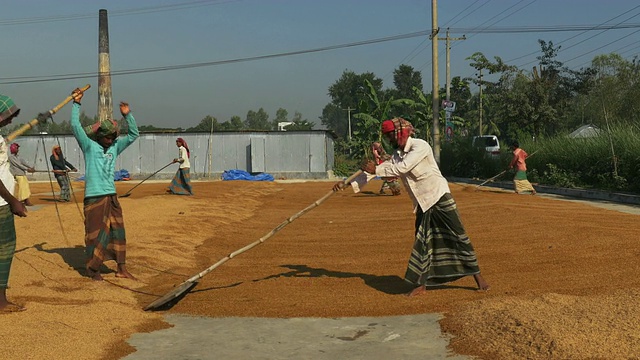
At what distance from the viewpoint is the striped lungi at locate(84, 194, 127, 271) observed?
782 centimetres

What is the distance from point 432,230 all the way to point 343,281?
138 cm

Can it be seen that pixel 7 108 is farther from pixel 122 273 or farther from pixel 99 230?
pixel 122 273

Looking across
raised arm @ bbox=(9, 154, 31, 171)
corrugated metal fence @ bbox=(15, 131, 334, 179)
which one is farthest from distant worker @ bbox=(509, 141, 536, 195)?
corrugated metal fence @ bbox=(15, 131, 334, 179)

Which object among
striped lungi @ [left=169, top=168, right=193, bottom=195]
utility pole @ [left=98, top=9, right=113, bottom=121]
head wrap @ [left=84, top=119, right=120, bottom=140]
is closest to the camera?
head wrap @ [left=84, top=119, right=120, bottom=140]

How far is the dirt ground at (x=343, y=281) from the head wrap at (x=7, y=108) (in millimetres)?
1725

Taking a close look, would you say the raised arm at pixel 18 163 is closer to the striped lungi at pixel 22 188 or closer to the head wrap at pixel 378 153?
the striped lungi at pixel 22 188

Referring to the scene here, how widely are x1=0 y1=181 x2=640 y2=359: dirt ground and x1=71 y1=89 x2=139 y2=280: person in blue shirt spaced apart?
1.06 feet

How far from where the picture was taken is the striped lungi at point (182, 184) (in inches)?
758

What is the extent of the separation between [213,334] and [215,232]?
746cm

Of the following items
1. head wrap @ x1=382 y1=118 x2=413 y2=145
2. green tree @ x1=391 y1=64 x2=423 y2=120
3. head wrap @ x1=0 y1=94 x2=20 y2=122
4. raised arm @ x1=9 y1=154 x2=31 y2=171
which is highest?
green tree @ x1=391 y1=64 x2=423 y2=120

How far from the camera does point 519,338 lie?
16.7ft

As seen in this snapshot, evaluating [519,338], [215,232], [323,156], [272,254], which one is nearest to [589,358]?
[519,338]

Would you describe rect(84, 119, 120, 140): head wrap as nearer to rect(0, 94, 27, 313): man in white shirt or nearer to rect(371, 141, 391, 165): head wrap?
rect(0, 94, 27, 313): man in white shirt

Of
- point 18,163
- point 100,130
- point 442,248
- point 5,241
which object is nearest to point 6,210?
point 5,241
